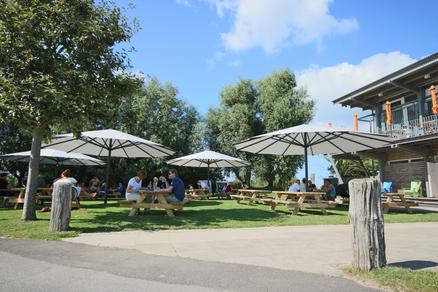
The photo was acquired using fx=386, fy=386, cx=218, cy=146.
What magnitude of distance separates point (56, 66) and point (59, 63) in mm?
154

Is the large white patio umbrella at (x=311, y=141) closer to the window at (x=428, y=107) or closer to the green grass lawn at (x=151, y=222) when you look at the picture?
the green grass lawn at (x=151, y=222)

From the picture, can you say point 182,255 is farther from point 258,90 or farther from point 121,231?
point 258,90

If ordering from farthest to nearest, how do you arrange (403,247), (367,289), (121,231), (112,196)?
(112,196) < (121,231) < (403,247) < (367,289)

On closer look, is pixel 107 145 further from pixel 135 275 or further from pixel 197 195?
pixel 135 275

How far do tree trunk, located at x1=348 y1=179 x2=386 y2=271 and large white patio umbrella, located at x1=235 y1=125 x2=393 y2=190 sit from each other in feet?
22.7

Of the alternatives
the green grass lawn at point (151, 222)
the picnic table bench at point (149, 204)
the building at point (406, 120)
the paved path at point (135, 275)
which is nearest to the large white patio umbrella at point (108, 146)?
the picnic table bench at point (149, 204)

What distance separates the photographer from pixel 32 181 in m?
9.38

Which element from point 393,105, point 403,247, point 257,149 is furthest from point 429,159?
point 403,247

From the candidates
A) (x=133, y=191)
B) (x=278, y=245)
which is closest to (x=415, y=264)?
(x=278, y=245)

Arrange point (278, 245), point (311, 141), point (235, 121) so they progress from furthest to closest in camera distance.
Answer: point (235, 121) → point (311, 141) → point (278, 245)

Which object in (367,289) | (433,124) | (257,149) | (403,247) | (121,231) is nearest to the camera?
(367,289)

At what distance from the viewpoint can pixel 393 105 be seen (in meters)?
23.8

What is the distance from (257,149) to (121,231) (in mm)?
8300

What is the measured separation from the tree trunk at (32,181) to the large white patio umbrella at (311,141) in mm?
6569
